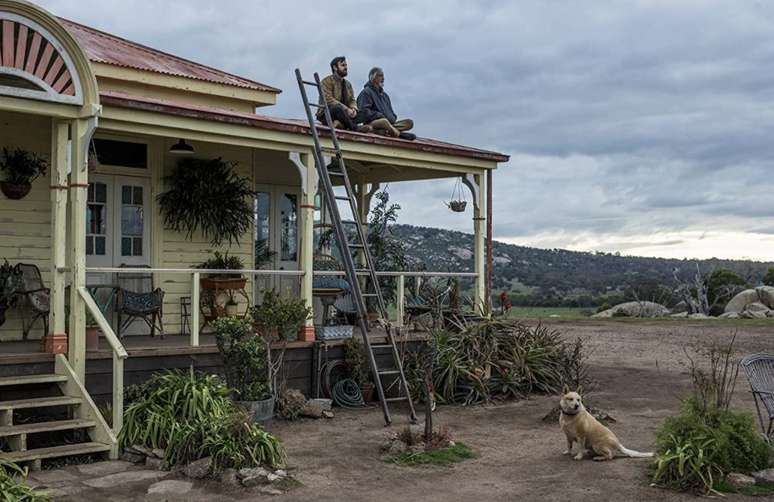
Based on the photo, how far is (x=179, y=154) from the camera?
12945mm

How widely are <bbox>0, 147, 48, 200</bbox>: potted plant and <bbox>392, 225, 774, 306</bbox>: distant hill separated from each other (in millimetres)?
23573

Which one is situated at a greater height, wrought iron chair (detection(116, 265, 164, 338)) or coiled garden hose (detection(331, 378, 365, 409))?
wrought iron chair (detection(116, 265, 164, 338))

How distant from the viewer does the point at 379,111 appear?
14.2m

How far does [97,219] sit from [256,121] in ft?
8.93

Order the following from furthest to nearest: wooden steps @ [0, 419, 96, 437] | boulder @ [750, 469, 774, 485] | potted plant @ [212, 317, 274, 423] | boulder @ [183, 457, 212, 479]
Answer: potted plant @ [212, 317, 274, 423] → wooden steps @ [0, 419, 96, 437] → boulder @ [183, 457, 212, 479] → boulder @ [750, 469, 774, 485]

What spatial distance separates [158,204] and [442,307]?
458 cm

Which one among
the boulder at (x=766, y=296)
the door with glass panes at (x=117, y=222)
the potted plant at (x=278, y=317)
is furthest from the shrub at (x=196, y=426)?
the boulder at (x=766, y=296)

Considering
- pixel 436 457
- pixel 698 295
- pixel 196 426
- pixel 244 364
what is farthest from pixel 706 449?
pixel 698 295

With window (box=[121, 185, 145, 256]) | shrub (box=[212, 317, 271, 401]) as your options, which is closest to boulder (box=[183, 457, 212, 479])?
shrub (box=[212, 317, 271, 401])

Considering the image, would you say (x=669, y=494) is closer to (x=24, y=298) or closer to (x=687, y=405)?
(x=687, y=405)

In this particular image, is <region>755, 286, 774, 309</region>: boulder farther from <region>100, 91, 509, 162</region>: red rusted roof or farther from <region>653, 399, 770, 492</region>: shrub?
<region>653, 399, 770, 492</region>: shrub

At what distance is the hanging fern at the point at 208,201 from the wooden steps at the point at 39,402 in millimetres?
4173

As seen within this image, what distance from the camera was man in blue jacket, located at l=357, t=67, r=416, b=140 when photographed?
45.2 feet

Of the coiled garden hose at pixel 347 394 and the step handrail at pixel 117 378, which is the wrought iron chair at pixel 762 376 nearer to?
the coiled garden hose at pixel 347 394
